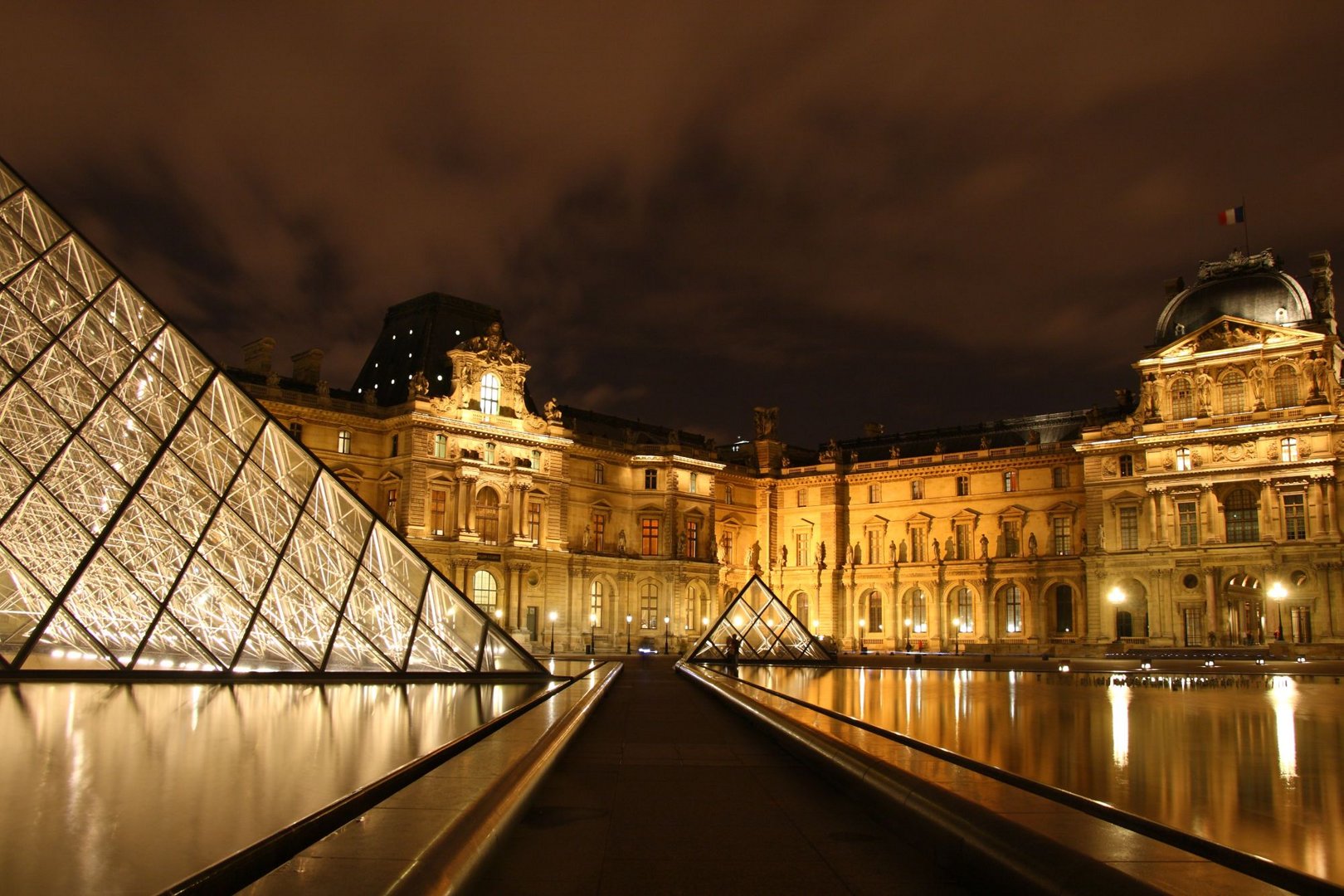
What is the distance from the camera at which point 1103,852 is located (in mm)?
4504

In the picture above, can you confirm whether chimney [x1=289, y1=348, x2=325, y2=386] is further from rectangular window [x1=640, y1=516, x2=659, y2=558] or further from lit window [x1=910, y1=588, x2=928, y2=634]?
lit window [x1=910, y1=588, x2=928, y2=634]

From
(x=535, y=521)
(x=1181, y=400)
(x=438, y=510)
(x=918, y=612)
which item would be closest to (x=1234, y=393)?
(x=1181, y=400)

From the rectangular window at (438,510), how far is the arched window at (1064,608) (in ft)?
103

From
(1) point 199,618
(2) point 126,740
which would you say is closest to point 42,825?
(2) point 126,740

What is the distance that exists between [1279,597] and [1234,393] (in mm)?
9485

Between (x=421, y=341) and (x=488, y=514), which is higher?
(x=421, y=341)

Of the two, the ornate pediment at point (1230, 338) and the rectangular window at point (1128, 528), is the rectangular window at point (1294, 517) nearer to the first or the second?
the rectangular window at point (1128, 528)

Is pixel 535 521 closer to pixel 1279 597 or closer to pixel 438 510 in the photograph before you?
pixel 438 510

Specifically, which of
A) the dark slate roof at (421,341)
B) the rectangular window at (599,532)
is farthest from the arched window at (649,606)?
the dark slate roof at (421,341)

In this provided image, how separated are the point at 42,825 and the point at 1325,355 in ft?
178

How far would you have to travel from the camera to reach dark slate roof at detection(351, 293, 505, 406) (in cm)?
5247

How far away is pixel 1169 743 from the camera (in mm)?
11094

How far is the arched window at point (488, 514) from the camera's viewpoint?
5012 centimetres

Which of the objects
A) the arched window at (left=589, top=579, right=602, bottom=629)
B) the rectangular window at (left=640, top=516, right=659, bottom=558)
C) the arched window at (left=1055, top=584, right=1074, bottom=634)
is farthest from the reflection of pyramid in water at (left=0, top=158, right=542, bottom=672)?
the arched window at (left=1055, top=584, right=1074, bottom=634)
